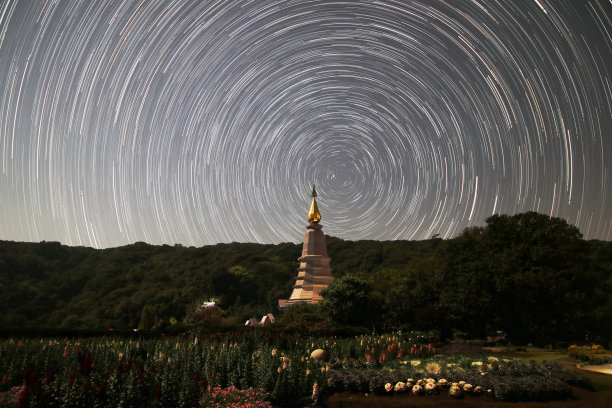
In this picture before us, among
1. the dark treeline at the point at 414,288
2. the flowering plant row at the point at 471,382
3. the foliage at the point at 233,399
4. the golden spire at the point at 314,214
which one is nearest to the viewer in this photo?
the foliage at the point at 233,399

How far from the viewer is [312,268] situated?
6575cm

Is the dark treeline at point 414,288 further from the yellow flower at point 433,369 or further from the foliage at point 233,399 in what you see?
the foliage at point 233,399

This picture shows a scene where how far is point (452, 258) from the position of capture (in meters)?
35.9

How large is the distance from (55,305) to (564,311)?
75.3 m

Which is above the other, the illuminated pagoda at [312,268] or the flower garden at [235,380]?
the illuminated pagoda at [312,268]

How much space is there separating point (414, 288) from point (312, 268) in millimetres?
28908

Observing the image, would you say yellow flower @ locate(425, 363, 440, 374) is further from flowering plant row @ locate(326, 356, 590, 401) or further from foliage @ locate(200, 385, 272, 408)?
foliage @ locate(200, 385, 272, 408)

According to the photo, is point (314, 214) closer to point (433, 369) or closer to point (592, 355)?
point (592, 355)

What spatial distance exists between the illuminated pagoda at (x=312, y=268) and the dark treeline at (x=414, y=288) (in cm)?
978

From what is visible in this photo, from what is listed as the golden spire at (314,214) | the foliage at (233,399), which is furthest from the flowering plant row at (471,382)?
the golden spire at (314,214)

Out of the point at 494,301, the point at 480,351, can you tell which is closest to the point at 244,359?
the point at 480,351

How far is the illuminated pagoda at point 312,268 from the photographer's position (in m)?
62.8

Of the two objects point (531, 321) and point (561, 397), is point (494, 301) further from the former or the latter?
point (561, 397)

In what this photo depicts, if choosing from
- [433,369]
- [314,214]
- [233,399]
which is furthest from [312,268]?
[233,399]
